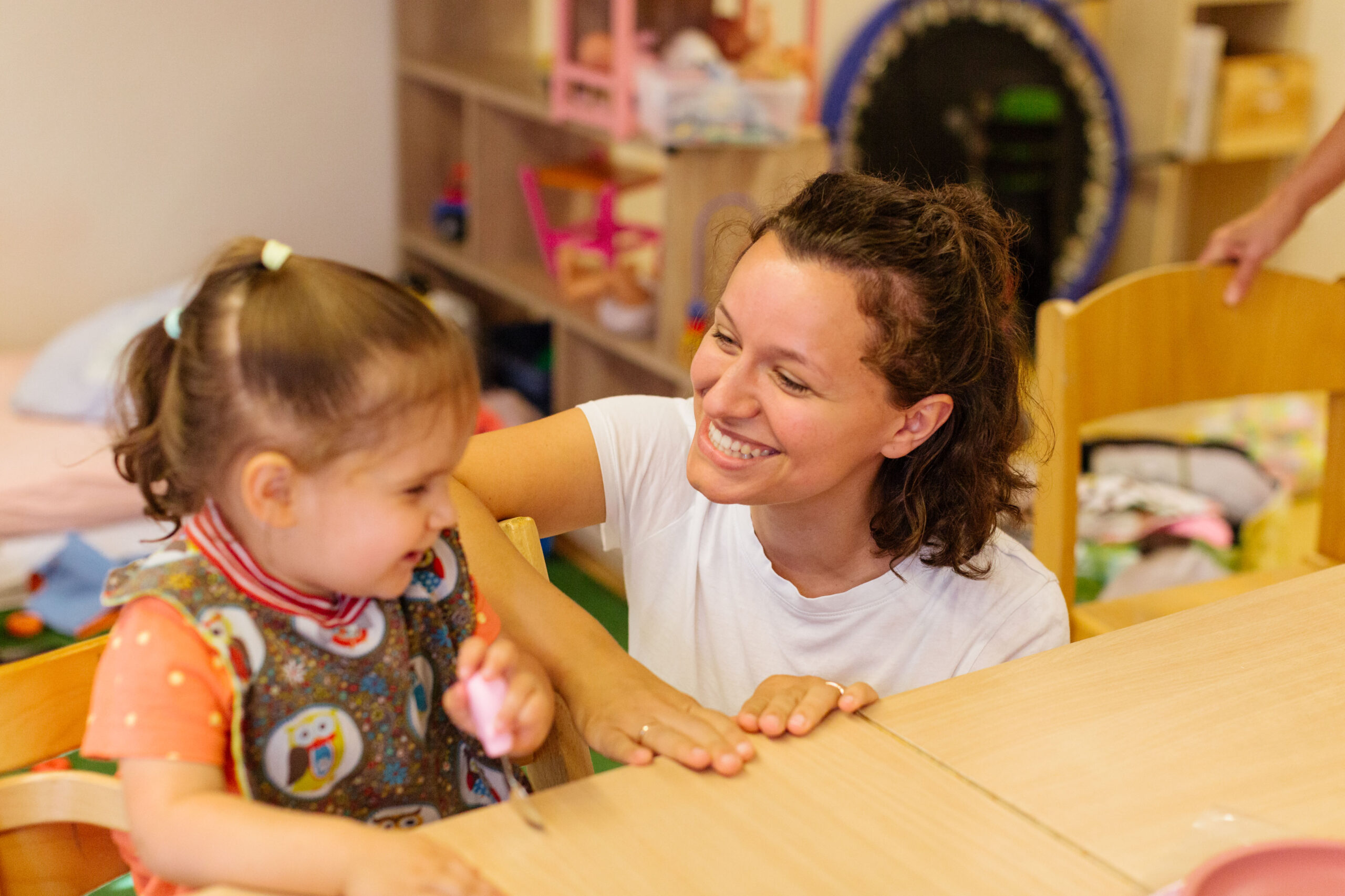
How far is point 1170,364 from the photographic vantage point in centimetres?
159

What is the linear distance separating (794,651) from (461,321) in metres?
1.93

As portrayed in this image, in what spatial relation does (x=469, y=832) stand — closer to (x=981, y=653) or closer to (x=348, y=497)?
(x=348, y=497)

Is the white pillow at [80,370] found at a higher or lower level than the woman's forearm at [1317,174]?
lower

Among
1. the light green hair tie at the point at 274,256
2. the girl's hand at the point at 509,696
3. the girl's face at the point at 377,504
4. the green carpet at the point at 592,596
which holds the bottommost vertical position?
the green carpet at the point at 592,596

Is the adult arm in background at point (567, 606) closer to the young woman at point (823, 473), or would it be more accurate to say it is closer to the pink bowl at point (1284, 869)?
the young woman at point (823, 473)

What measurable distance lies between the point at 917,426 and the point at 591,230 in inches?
72.5

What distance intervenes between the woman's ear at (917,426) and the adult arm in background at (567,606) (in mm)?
285

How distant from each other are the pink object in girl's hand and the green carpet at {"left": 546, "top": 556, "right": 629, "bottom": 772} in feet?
5.22

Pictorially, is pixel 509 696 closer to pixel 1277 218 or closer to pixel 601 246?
pixel 1277 218

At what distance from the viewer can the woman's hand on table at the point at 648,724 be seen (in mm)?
827

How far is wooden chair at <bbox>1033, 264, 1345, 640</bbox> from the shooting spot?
1487 mm

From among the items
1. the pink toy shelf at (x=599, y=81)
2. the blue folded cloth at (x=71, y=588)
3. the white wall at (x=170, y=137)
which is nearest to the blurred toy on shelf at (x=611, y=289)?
the pink toy shelf at (x=599, y=81)

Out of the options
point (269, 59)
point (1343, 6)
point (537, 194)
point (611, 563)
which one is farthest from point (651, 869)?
point (1343, 6)

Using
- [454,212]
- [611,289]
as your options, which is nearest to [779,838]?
[611,289]
